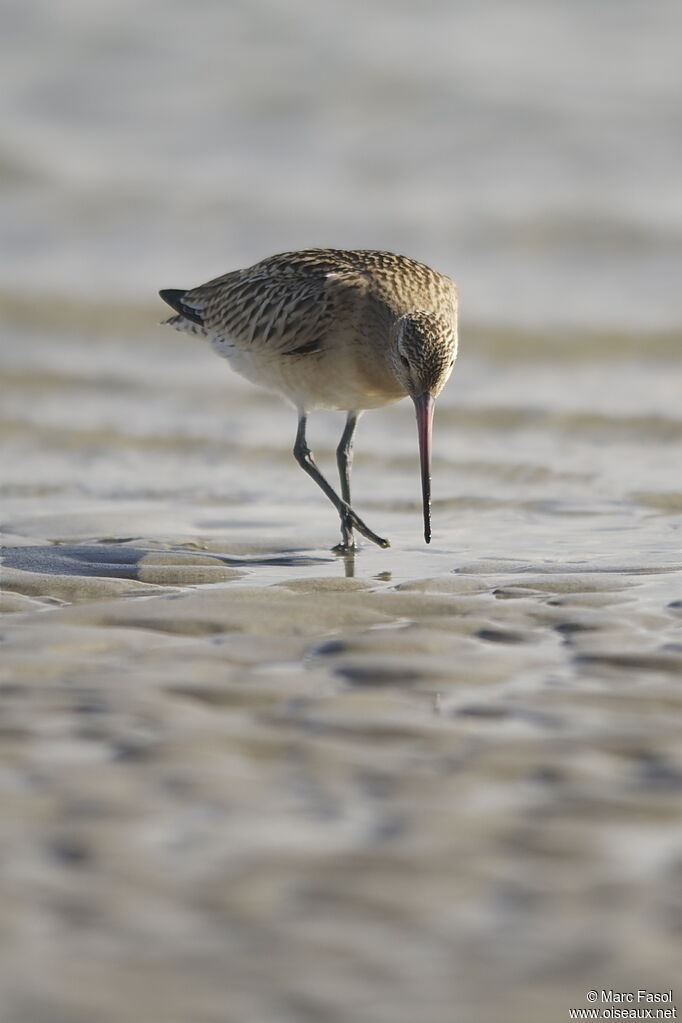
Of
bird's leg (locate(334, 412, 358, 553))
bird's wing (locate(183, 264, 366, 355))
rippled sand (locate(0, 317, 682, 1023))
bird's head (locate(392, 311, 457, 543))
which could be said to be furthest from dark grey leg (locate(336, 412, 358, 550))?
bird's head (locate(392, 311, 457, 543))

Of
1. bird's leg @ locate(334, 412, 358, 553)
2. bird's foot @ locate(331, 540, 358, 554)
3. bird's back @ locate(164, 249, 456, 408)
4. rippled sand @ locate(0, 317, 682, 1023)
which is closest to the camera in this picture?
rippled sand @ locate(0, 317, 682, 1023)

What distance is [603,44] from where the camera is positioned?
16.5 meters

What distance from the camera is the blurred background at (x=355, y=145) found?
40.6 ft

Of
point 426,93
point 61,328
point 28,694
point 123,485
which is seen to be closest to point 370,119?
point 426,93

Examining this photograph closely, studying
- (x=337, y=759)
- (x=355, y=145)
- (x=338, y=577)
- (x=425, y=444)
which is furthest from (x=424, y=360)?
(x=355, y=145)

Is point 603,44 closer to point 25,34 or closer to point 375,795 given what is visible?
point 25,34

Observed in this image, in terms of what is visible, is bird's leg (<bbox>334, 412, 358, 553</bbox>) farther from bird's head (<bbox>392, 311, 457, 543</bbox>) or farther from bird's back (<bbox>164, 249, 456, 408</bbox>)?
bird's head (<bbox>392, 311, 457, 543</bbox>)

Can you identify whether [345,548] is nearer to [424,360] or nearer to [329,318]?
[424,360]

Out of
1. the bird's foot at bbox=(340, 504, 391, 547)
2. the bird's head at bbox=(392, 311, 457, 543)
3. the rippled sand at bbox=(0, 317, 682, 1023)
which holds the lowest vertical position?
the rippled sand at bbox=(0, 317, 682, 1023)

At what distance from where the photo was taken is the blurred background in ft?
40.6

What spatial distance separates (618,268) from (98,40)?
6.53 meters

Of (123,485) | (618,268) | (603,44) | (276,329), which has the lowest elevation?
(123,485)

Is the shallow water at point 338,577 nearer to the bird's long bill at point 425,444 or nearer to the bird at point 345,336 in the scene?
the bird's long bill at point 425,444

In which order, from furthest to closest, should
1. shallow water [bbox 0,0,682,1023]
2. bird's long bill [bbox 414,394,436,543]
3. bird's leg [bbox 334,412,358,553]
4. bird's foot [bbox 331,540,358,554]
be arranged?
1. bird's leg [bbox 334,412,358,553]
2. bird's foot [bbox 331,540,358,554]
3. bird's long bill [bbox 414,394,436,543]
4. shallow water [bbox 0,0,682,1023]
